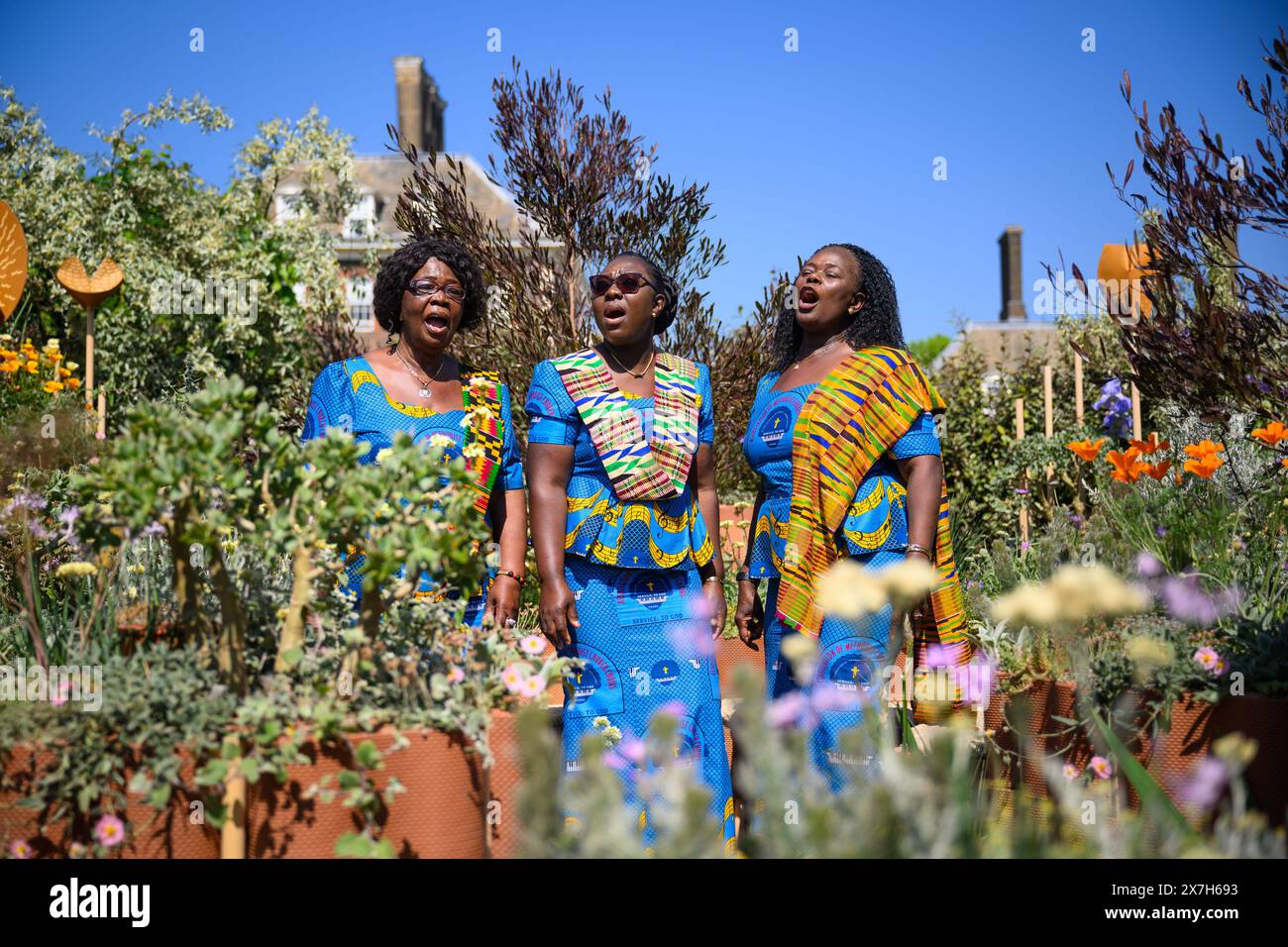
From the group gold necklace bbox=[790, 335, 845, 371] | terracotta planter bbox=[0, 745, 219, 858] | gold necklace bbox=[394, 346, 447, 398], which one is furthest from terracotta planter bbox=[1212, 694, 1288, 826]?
gold necklace bbox=[394, 346, 447, 398]

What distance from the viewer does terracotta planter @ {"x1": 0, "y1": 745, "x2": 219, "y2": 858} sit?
1.60 metres

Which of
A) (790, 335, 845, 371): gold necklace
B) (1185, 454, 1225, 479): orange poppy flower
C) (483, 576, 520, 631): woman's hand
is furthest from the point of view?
(1185, 454, 1225, 479): orange poppy flower

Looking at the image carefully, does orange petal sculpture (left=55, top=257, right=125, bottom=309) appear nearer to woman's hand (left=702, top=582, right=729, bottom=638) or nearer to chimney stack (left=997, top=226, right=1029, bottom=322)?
woman's hand (left=702, top=582, right=729, bottom=638)

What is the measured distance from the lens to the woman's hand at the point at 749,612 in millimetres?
3092

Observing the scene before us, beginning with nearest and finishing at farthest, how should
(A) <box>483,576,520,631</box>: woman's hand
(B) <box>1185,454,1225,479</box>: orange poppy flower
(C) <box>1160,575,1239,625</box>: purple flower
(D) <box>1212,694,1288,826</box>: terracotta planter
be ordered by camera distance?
(D) <box>1212,694,1288,826</box>: terracotta planter → (C) <box>1160,575,1239,625</box>: purple flower → (A) <box>483,576,520,631</box>: woman's hand → (B) <box>1185,454,1225,479</box>: orange poppy flower

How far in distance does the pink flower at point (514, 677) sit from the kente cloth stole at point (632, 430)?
3.27ft

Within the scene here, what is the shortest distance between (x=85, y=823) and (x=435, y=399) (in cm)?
156

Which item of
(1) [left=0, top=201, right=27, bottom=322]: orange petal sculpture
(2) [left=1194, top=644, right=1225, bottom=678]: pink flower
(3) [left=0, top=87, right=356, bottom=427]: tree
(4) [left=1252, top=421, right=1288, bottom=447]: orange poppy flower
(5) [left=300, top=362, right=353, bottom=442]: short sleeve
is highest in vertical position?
→ (3) [left=0, top=87, right=356, bottom=427]: tree

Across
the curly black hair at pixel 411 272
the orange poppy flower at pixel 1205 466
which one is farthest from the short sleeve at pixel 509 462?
the orange poppy flower at pixel 1205 466

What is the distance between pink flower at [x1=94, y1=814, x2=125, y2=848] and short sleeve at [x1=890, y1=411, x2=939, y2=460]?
2084mm

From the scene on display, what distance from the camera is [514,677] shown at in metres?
1.86

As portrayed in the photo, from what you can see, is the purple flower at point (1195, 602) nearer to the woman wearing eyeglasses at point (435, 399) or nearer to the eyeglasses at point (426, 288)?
the woman wearing eyeglasses at point (435, 399)

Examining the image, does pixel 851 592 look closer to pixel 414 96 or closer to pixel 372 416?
pixel 372 416
